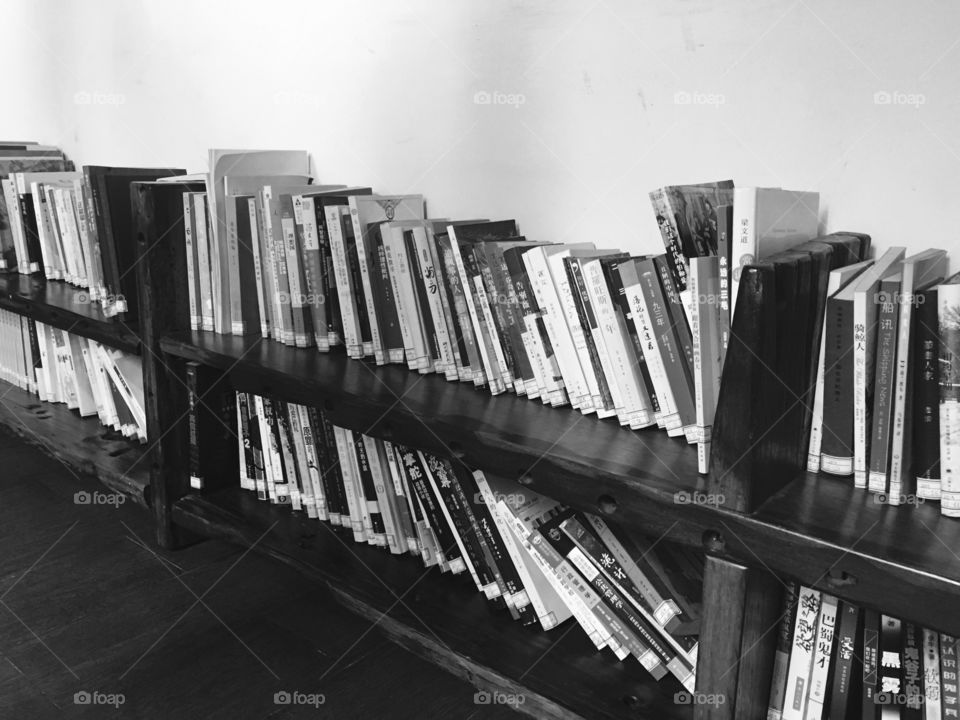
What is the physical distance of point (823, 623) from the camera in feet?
3.61

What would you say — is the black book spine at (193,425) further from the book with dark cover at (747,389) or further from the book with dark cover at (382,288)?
the book with dark cover at (747,389)

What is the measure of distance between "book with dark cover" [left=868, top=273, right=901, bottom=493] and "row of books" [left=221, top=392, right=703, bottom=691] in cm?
36

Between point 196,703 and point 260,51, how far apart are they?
60.4 inches

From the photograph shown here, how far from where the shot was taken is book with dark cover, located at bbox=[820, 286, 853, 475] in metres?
1.07

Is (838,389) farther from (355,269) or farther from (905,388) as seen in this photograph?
(355,269)

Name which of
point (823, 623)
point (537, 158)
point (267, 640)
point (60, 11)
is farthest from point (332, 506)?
point (60, 11)

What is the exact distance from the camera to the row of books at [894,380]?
100 cm

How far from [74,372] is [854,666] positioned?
86.8 inches

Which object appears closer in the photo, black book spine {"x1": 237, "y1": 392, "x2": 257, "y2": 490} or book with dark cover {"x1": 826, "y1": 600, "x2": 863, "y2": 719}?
book with dark cover {"x1": 826, "y1": 600, "x2": 863, "y2": 719}

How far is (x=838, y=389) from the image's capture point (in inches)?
43.1

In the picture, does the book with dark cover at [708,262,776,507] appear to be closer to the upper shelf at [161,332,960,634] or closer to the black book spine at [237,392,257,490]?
the upper shelf at [161,332,960,634]

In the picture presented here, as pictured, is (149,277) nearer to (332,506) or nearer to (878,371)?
(332,506)

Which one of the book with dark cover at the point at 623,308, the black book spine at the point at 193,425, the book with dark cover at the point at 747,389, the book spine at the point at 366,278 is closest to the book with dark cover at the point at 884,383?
the book with dark cover at the point at 747,389

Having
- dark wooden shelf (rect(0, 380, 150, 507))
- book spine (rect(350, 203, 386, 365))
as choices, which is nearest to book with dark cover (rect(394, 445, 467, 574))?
book spine (rect(350, 203, 386, 365))
